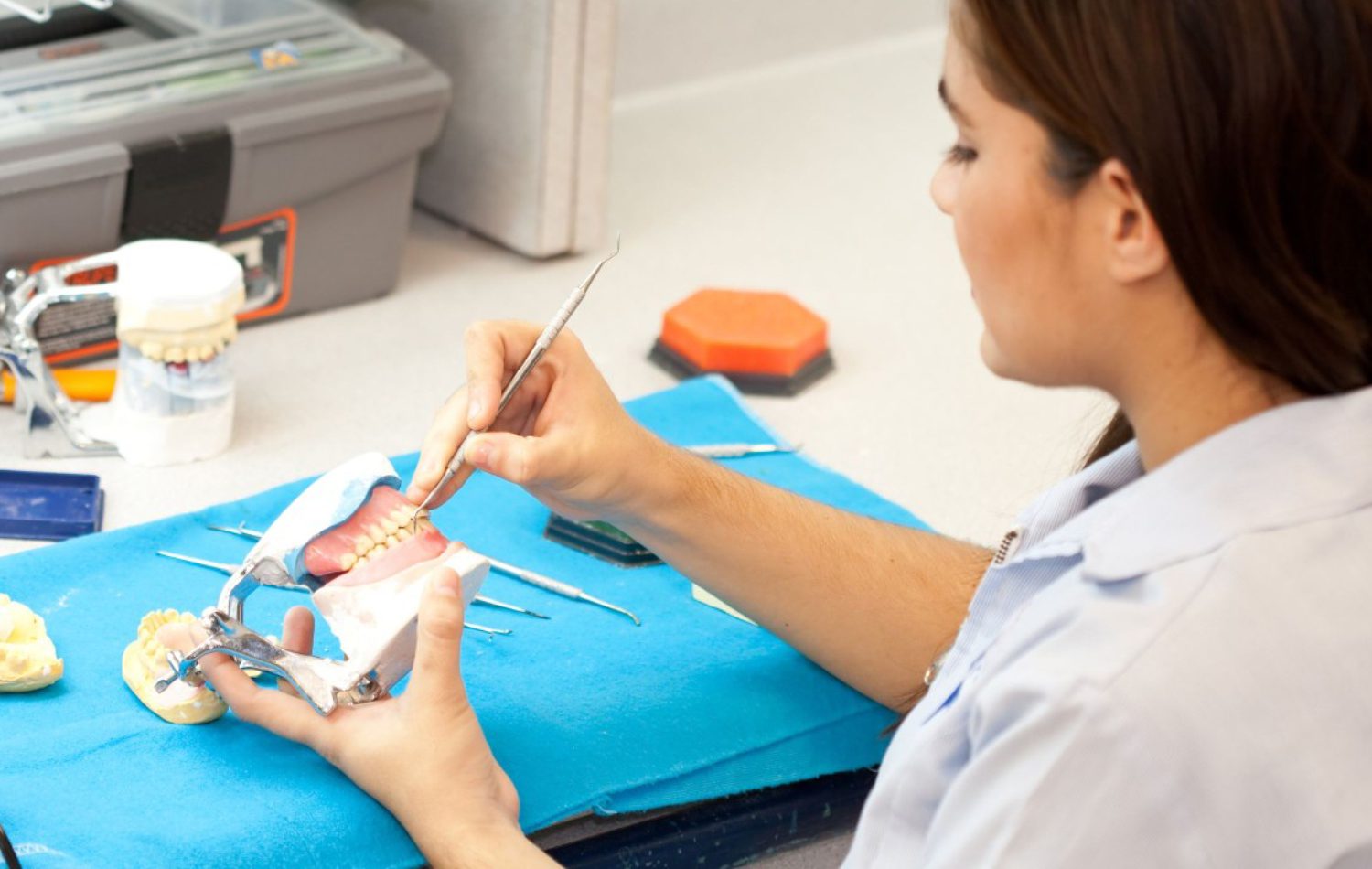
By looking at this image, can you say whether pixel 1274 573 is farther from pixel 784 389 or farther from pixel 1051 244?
pixel 784 389

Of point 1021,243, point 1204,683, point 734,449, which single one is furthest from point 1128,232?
point 734,449

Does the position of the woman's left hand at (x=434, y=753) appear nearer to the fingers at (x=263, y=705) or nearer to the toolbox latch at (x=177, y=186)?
the fingers at (x=263, y=705)

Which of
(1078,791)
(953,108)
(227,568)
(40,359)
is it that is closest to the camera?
(1078,791)

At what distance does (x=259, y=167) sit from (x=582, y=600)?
488 mm

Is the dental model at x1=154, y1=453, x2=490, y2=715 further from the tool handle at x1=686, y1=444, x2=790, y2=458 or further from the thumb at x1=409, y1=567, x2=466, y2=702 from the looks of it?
the tool handle at x1=686, y1=444, x2=790, y2=458

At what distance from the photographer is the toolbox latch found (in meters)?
1.32

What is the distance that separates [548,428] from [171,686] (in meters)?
0.27

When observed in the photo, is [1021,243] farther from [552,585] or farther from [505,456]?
[552,585]

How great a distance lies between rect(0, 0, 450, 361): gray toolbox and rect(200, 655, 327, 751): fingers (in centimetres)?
45

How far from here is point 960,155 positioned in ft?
2.64

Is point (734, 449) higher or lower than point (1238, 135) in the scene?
lower

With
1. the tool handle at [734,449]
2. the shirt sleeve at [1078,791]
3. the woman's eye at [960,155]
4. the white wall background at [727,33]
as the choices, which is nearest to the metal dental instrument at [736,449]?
the tool handle at [734,449]

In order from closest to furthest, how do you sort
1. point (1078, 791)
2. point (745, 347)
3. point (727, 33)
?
point (1078, 791) → point (745, 347) → point (727, 33)

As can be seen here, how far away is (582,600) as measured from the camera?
1154 mm
